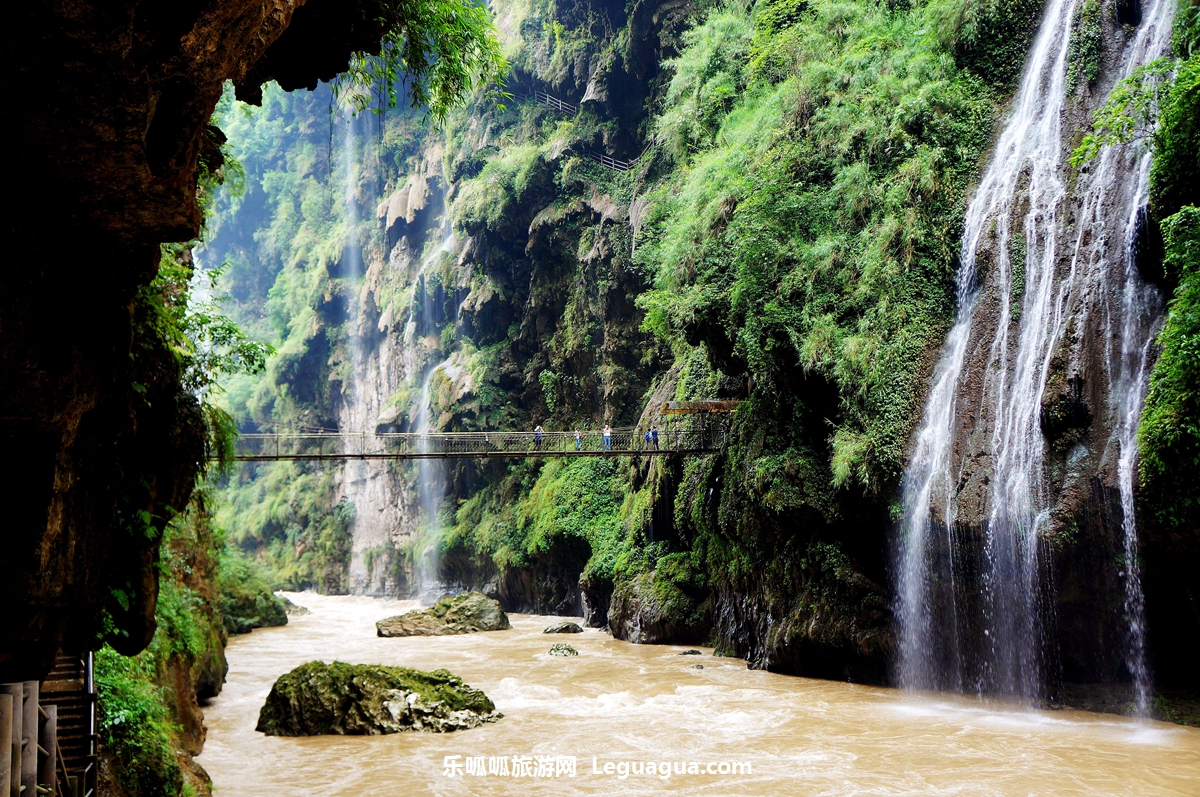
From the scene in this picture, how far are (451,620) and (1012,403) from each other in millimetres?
14568

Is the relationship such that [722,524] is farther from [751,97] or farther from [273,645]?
[273,645]

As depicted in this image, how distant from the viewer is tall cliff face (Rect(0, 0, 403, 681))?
329 centimetres

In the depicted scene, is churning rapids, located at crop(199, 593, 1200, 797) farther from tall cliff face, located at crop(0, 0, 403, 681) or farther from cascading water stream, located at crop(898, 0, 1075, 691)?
tall cliff face, located at crop(0, 0, 403, 681)

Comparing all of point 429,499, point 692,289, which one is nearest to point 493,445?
point 429,499

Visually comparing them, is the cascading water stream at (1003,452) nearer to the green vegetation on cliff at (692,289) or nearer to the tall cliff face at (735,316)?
the tall cliff face at (735,316)

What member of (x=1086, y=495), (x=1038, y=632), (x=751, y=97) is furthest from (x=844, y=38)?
(x=1038, y=632)

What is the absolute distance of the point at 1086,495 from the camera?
9.20 meters

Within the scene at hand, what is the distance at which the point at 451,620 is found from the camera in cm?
2069

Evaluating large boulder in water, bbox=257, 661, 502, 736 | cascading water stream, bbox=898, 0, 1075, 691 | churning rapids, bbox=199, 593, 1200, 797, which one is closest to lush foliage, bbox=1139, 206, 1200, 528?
cascading water stream, bbox=898, 0, 1075, 691

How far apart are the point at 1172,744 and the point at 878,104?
1032cm

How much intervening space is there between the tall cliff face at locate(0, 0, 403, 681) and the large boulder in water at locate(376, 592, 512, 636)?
51.9 ft

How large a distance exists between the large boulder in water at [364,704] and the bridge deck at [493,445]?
293 cm

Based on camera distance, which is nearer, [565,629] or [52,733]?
[52,733]

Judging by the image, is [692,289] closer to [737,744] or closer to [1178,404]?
[1178,404]
